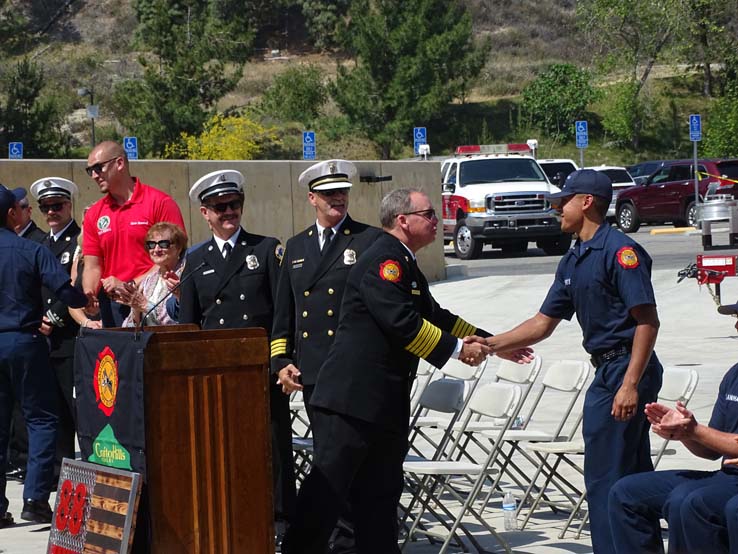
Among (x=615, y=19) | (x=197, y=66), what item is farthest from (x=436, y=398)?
(x=615, y=19)

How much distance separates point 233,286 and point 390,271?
1.53 metres

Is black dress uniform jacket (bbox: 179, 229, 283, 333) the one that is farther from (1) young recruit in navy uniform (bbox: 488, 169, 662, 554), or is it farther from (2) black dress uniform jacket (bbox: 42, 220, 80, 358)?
(1) young recruit in navy uniform (bbox: 488, 169, 662, 554)

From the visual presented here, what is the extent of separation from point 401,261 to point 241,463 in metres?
1.14

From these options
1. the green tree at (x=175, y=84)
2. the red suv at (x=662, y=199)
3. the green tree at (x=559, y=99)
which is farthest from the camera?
the green tree at (x=559, y=99)

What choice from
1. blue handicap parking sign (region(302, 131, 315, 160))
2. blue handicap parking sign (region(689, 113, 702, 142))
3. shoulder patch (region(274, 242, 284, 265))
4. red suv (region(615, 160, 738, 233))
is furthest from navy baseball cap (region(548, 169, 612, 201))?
blue handicap parking sign (region(689, 113, 702, 142))

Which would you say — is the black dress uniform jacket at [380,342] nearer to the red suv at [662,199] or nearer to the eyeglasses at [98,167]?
the eyeglasses at [98,167]

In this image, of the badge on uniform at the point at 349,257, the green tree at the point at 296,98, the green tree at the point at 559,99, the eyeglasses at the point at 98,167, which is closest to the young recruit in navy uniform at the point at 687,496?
the badge on uniform at the point at 349,257

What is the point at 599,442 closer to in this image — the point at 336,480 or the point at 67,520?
the point at 336,480

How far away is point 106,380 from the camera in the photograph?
18.3 ft

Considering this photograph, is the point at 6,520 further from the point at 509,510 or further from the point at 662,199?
the point at 662,199

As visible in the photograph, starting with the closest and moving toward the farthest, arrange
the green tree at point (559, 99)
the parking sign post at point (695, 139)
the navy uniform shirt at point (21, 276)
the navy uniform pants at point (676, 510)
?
the navy uniform pants at point (676, 510) < the navy uniform shirt at point (21, 276) < the parking sign post at point (695, 139) < the green tree at point (559, 99)

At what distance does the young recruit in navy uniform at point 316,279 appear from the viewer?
→ 6.63 meters

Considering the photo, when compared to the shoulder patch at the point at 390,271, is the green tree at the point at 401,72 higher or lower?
higher

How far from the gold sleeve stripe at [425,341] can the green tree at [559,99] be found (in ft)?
172
